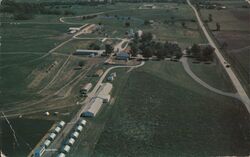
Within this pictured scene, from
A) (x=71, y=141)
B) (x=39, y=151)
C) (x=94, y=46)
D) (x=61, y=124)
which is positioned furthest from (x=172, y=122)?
(x=94, y=46)

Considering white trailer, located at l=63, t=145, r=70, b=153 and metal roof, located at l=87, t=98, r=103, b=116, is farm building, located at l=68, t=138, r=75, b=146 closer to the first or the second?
white trailer, located at l=63, t=145, r=70, b=153

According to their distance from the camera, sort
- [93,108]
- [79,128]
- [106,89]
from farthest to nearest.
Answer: [106,89]
[93,108]
[79,128]

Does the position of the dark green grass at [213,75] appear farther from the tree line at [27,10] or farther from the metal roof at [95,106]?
the tree line at [27,10]

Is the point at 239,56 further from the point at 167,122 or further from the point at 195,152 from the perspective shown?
the point at 195,152

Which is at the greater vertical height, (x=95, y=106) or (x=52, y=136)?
(x=95, y=106)

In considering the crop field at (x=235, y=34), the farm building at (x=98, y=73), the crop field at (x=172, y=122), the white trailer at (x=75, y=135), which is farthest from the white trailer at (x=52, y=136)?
the crop field at (x=235, y=34)

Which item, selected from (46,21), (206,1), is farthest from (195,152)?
(206,1)

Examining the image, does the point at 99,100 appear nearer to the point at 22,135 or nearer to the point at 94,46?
the point at 22,135
